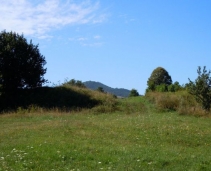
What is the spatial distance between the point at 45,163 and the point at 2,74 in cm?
2532

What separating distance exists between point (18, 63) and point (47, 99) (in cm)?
484

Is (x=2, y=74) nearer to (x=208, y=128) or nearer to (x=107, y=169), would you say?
(x=208, y=128)

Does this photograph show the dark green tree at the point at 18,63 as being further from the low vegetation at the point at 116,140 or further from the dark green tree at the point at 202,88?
the dark green tree at the point at 202,88

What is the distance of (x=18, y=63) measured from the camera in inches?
1359

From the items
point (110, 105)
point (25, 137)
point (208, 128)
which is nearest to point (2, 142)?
point (25, 137)

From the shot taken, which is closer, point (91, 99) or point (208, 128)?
point (208, 128)

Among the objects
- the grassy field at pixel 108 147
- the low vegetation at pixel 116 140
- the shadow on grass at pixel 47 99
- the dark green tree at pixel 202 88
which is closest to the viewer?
the grassy field at pixel 108 147

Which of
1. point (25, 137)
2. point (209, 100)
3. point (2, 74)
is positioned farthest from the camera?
point (2, 74)

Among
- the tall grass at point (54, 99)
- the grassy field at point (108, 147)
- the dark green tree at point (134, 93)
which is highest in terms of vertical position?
the dark green tree at point (134, 93)

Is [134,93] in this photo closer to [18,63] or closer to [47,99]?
[47,99]

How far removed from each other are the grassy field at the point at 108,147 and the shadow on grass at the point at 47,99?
1498 cm

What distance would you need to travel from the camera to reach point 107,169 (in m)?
9.32

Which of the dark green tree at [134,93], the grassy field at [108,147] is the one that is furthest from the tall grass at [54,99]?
the dark green tree at [134,93]

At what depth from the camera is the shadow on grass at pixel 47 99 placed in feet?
108
